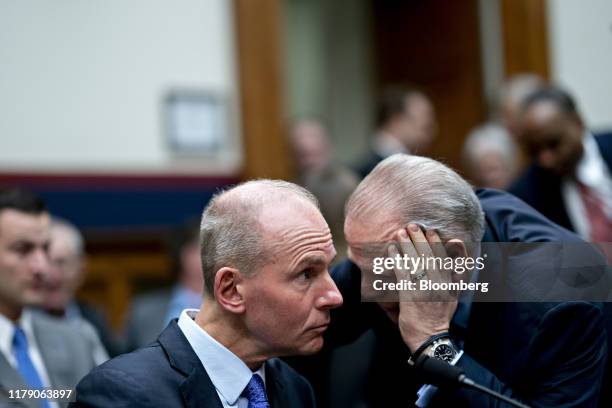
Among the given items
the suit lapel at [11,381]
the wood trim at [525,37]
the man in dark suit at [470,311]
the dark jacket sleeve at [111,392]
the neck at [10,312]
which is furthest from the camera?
the wood trim at [525,37]

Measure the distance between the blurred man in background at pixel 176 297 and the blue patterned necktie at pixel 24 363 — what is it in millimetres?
1313

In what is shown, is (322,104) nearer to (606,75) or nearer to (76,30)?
(76,30)

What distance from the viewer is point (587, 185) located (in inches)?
166

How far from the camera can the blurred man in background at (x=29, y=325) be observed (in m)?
3.04

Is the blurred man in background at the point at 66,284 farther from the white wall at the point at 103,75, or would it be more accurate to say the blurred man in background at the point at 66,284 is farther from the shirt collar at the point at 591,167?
the shirt collar at the point at 591,167

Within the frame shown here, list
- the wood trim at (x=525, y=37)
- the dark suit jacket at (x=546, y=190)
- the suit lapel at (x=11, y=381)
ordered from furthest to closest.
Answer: the wood trim at (x=525, y=37)
the dark suit jacket at (x=546, y=190)
the suit lapel at (x=11, y=381)

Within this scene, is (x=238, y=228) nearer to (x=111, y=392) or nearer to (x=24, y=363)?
(x=111, y=392)

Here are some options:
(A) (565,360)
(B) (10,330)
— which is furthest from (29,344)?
(A) (565,360)

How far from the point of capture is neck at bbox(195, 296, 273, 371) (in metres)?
2.30

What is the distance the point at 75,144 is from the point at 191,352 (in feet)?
11.8

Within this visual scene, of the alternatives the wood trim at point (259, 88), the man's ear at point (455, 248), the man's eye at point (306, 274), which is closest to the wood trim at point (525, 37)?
the wood trim at point (259, 88)

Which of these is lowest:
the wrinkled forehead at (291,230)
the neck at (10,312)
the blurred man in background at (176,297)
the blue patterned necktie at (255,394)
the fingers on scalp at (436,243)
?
the blurred man in background at (176,297)

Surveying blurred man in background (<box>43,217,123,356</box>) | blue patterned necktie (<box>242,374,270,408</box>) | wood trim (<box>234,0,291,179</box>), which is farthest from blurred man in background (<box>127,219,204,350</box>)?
blue patterned necktie (<box>242,374,270,408</box>)

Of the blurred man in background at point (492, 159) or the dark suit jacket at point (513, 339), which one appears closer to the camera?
the dark suit jacket at point (513, 339)
